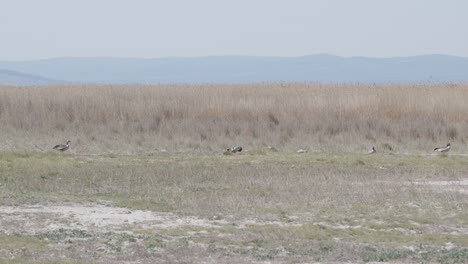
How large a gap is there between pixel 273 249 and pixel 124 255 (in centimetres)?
189

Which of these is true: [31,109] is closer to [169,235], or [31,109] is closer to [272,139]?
[272,139]

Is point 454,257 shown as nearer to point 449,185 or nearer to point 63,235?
point 63,235

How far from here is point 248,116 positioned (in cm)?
3083

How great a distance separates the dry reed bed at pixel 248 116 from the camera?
2759cm

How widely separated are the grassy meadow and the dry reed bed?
7 cm

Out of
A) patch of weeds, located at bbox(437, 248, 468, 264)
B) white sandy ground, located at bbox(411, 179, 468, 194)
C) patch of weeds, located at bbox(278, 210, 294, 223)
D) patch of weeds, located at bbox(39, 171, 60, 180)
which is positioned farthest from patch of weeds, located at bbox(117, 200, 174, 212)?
white sandy ground, located at bbox(411, 179, 468, 194)

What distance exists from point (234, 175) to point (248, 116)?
11716mm

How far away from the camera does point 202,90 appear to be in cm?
3406

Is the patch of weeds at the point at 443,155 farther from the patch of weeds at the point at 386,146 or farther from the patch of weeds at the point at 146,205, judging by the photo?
the patch of weeds at the point at 146,205

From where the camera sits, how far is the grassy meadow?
1148 centimetres

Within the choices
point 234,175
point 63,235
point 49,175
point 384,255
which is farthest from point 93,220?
point 234,175

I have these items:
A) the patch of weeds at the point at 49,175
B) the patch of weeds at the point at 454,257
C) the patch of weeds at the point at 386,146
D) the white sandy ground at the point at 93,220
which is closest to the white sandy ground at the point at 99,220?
the white sandy ground at the point at 93,220

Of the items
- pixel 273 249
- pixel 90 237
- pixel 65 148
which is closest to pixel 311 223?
pixel 273 249

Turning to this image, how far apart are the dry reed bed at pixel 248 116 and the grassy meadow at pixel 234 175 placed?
7cm
